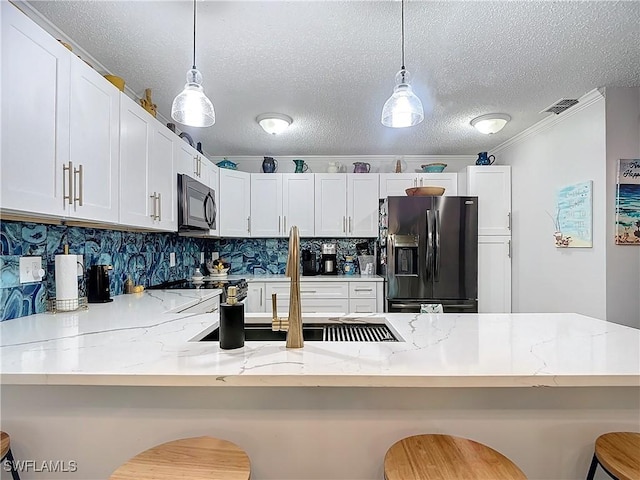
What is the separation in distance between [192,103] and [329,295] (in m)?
2.61

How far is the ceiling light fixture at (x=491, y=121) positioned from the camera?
3.01 m

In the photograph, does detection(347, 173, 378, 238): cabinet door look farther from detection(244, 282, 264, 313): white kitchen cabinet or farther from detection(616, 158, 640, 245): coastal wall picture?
detection(616, 158, 640, 245): coastal wall picture

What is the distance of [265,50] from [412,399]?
1996 mm

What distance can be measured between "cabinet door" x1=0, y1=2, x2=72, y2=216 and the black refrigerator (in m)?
2.79

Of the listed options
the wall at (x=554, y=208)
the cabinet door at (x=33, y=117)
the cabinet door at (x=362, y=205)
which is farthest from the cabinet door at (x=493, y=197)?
the cabinet door at (x=33, y=117)

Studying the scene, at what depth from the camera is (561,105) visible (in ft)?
9.11

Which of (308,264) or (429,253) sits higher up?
(429,253)

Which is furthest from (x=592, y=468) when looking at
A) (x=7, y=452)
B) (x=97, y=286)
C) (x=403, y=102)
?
(x=97, y=286)

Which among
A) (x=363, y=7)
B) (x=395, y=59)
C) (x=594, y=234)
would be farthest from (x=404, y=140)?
(x=363, y=7)

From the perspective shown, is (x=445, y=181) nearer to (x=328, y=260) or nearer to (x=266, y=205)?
(x=328, y=260)

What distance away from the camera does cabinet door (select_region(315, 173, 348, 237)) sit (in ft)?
13.4

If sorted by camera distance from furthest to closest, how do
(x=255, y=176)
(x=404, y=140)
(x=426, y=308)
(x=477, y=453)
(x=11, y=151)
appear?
(x=255, y=176), (x=404, y=140), (x=426, y=308), (x=11, y=151), (x=477, y=453)

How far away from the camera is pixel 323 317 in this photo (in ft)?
5.32

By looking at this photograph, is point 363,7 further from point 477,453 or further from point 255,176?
point 255,176
